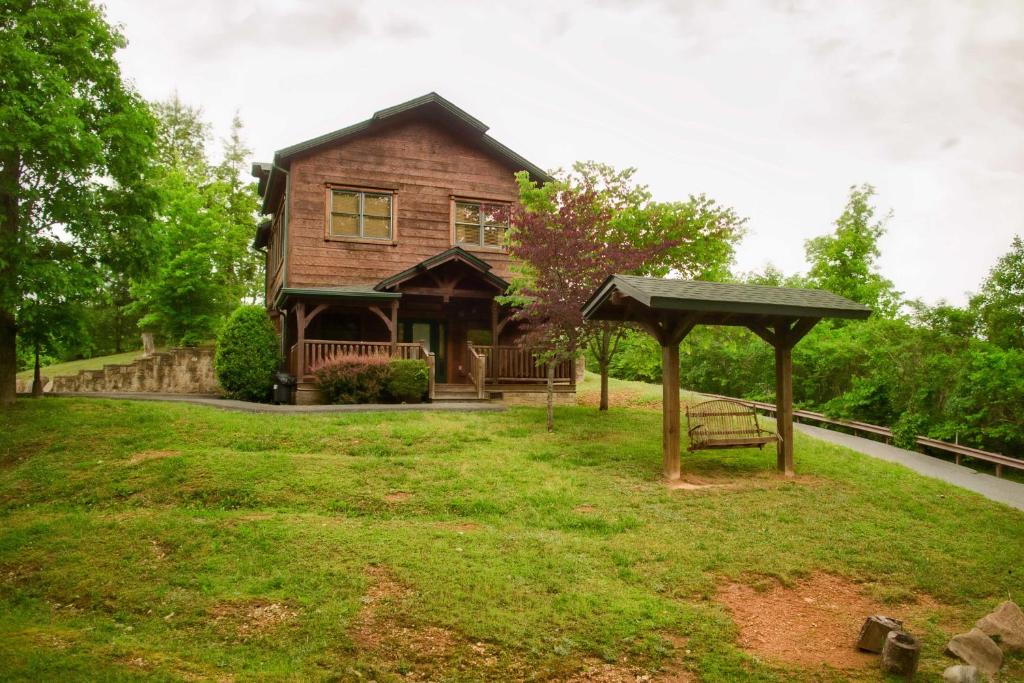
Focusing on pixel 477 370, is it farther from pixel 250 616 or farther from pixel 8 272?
pixel 250 616

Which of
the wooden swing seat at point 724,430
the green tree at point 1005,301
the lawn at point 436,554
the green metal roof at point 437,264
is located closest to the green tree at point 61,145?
the lawn at point 436,554

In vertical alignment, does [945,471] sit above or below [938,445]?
below

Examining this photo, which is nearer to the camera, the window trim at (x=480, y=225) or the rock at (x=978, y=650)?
the rock at (x=978, y=650)

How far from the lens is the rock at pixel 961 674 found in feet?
16.9

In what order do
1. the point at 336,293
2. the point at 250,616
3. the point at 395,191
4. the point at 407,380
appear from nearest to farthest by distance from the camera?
the point at 250,616
the point at 407,380
the point at 336,293
the point at 395,191

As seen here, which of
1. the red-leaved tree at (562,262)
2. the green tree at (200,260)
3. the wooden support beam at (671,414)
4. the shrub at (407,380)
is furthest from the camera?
the green tree at (200,260)

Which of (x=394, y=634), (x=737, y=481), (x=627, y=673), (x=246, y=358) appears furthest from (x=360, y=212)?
(x=627, y=673)

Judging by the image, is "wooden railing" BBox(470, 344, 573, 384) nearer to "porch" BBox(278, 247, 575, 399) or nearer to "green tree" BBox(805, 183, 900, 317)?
"porch" BBox(278, 247, 575, 399)

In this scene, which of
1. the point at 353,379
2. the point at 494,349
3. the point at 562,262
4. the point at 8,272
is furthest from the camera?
the point at 494,349

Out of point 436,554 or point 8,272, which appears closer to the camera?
point 436,554

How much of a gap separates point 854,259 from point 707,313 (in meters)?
25.9

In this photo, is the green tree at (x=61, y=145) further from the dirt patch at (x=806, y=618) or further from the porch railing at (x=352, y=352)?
the dirt patch at (x=806, y=618)

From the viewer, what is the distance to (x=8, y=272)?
1255 centimetres

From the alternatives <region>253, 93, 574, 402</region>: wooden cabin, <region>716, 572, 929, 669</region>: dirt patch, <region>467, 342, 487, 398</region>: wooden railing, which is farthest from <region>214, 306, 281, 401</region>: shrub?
<region>716, 572, 929, 669</region>: dirt patch
